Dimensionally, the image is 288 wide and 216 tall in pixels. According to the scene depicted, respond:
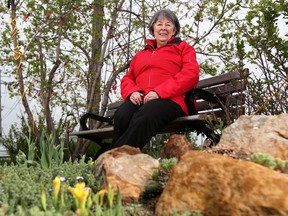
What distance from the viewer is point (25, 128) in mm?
7664

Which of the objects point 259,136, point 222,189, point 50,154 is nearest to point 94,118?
point 50,154

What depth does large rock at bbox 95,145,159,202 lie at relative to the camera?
8.34 feet

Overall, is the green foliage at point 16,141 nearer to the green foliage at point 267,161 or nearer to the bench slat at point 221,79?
the bench slat at point 221,79

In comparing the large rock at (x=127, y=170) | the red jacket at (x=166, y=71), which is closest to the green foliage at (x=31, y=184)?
the large rock at (x=127, y=170)

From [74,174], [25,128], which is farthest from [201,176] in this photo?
[25,128]

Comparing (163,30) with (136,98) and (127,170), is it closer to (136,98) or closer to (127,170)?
(136,98)

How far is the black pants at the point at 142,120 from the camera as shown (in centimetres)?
379

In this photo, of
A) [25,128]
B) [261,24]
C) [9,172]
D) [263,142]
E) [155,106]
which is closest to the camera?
[263,142]

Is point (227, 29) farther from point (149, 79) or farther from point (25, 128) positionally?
point (25, 128)

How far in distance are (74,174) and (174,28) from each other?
6.69 feet

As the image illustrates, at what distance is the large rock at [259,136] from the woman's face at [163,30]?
1501 mm

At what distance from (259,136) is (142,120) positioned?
1.12 metres

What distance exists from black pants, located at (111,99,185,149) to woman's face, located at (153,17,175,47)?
2.47 feet

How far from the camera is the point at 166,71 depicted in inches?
170
